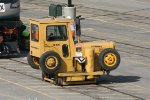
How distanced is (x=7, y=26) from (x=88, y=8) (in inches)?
738

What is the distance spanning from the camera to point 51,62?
83.4 ft

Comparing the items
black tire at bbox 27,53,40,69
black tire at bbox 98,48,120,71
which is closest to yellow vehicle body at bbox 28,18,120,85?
black tire at bbox 98,48,120,71

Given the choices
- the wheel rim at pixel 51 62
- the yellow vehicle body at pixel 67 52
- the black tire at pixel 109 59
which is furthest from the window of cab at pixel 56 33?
the black tire at pixel 109 59

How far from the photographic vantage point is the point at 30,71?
94.0 feet

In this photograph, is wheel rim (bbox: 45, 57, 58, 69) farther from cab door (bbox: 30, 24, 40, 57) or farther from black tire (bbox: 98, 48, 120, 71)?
black tire (bbox: 98, 48, 120, 71)

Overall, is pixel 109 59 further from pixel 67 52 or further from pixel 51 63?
pixel 51 63

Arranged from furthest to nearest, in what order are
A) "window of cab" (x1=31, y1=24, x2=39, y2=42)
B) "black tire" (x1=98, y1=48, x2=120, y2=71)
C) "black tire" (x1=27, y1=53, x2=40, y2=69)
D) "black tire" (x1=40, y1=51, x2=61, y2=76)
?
"black tire" (x1=27, y1=53, x2=40, y2=69), "window of cab" (x1=31, y1=24, x2=39, y2=42), "black tire" (x1=98, y1=48, x2=120, y2=71), "black tire" (x1=40, y1=51, x2=61, y2=76)

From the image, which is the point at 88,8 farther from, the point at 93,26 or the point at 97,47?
the point at 97,47

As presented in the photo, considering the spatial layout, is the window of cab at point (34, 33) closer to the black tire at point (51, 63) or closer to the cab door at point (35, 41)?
the cab door at point (35, 41)

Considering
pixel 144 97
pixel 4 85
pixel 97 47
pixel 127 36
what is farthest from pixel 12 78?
pixel 127 36

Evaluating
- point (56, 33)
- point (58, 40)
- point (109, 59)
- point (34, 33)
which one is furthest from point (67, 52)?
point (109, 59)

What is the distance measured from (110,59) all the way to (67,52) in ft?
5.12

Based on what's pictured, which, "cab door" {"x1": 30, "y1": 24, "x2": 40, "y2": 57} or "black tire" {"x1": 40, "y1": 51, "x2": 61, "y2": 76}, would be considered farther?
"cab door" {"x1": 30, "y1": 24, "x2": 40, "y2": 57}

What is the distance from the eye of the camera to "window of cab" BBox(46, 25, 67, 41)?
25.9m
